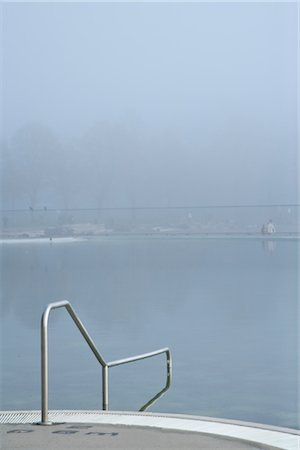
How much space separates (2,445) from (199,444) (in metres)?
0.60

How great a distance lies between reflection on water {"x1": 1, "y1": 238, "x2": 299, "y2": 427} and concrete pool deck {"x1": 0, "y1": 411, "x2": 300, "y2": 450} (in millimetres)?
1268

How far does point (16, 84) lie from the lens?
52.1m

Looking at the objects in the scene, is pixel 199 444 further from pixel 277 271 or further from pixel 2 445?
pixel 277 271

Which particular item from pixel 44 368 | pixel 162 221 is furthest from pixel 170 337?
pixel 162 221

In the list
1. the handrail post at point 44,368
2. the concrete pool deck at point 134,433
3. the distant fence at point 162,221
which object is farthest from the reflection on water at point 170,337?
the distant fence at point 162,221

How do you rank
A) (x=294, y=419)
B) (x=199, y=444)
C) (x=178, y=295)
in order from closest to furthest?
(x=199, y=444), (x=294, y=419), (x=178, y=295)

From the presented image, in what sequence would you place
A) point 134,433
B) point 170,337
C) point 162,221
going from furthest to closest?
point 162,221 < point 170,337 < point 134,433

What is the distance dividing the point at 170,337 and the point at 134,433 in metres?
4.02

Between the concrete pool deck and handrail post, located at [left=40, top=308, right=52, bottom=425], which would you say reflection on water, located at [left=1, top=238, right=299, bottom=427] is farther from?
handrail post, located at [left=40, top=308, right=52, bottom=425]

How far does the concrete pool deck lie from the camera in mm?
3096

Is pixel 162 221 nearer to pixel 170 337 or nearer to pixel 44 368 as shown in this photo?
pixel 170 337

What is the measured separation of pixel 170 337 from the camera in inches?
287

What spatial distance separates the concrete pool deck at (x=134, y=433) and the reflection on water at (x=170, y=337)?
127 centimetres

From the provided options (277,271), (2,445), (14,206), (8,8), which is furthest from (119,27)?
(2,445)
